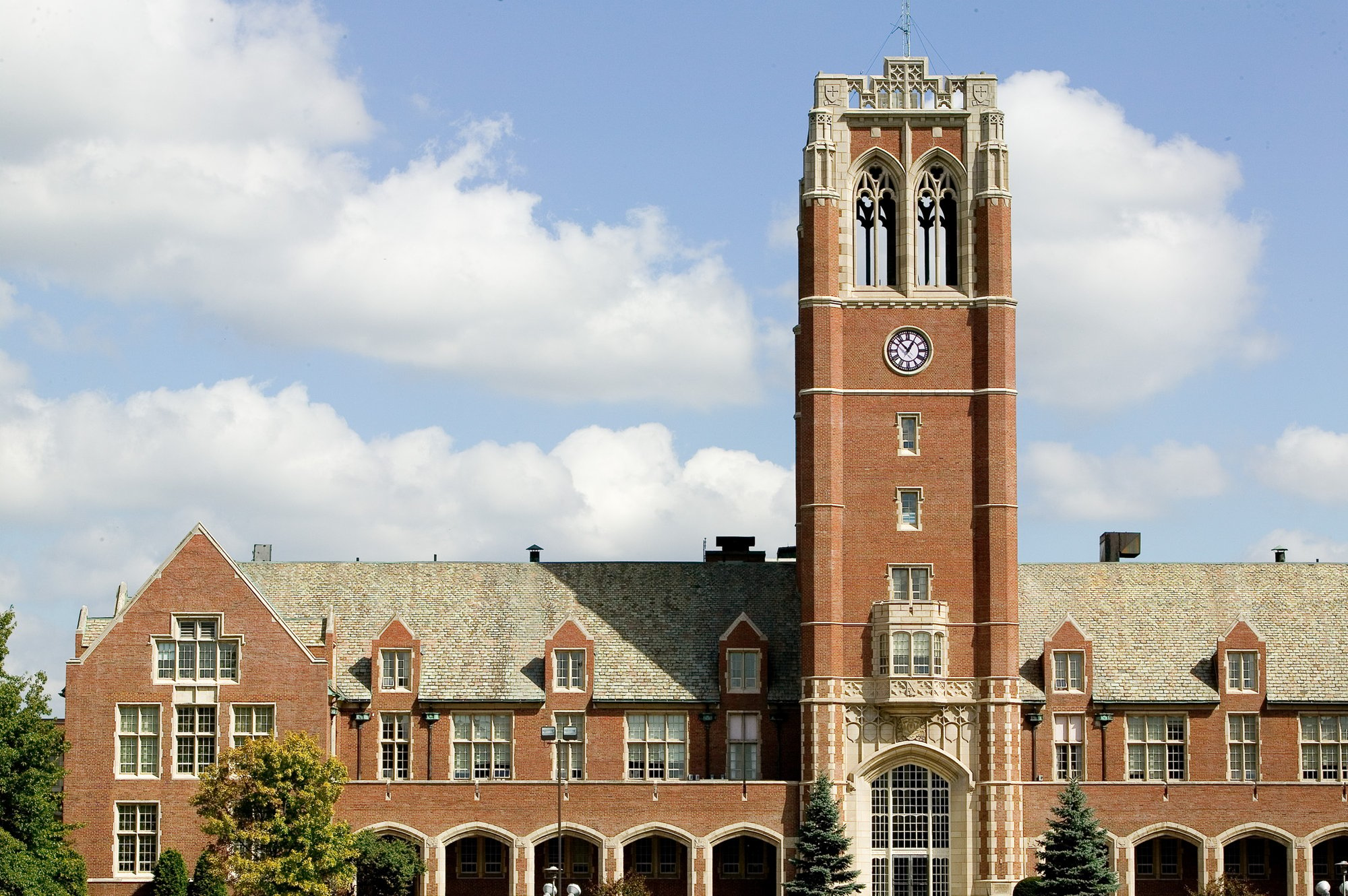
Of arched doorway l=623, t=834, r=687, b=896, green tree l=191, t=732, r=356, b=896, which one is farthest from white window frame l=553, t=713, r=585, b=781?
green tree l=191, t=732, r=356, b=896

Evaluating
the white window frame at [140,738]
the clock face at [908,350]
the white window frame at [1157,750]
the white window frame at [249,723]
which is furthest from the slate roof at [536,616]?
the white window frame at [1157,750]

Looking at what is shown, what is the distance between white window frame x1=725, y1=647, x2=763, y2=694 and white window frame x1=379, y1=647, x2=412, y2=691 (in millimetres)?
11684

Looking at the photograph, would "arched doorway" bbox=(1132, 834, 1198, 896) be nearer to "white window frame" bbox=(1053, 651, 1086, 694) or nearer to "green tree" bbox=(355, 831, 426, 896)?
"white window frame" bbox=(1053, 651, 1086, 694)

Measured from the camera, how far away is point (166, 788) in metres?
74.0

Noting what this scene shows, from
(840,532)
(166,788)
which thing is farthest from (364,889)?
(840,532)

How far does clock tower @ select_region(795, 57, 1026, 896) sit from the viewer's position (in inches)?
2987

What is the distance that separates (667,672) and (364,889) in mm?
13847

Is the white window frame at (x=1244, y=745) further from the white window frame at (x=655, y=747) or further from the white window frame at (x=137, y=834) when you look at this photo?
the white window frame at (x=137, y=834)

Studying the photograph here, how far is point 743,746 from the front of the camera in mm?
79000

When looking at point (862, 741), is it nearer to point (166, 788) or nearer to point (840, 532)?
point (840, 532)

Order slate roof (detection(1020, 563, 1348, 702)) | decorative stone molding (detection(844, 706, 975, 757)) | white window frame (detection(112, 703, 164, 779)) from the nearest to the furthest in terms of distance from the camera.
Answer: white window frame (detection(112, 703, 164, 779)) < decorative stone molding (detection(844, 706, 975, 757)) < slate roof (detection(1020, 563, 1348, 702))

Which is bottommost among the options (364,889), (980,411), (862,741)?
(364,889)

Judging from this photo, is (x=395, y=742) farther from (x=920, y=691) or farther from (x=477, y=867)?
(x=920, y=691)

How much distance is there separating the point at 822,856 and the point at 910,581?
10.4 meters
